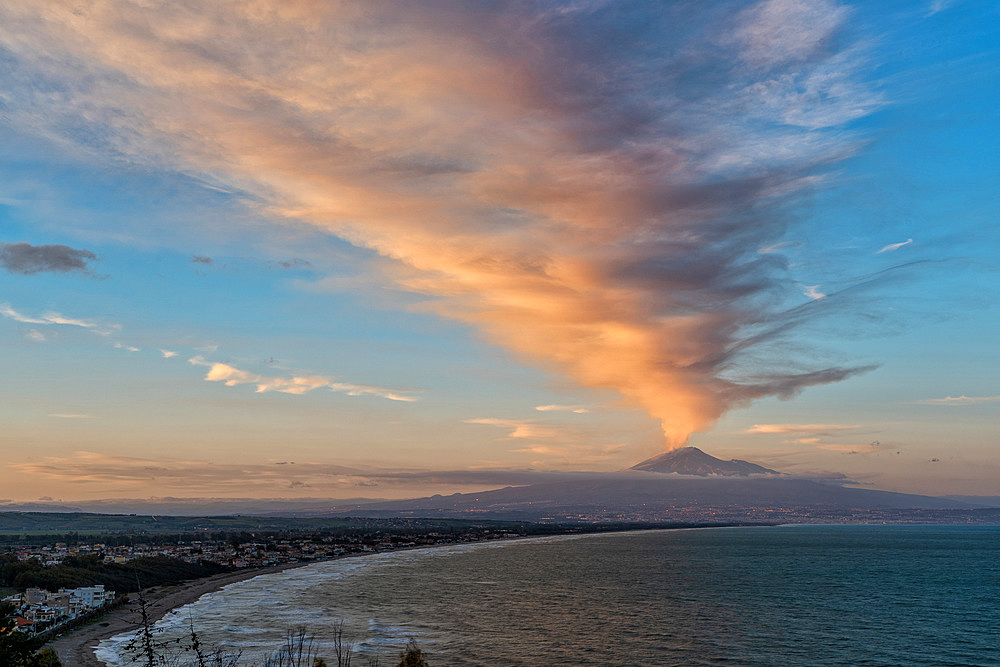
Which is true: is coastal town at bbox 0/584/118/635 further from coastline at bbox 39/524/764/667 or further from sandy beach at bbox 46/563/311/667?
sandy beach at bbox 46/563/311/667

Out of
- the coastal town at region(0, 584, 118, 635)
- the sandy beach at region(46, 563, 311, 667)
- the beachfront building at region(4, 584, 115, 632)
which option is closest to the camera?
the sandy beach at region(46, 563, 311, 667)

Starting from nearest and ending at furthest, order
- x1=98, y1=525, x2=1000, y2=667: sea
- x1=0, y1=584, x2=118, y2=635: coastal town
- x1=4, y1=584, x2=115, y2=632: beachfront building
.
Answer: x1=98, y1=525, x2=1000, y2=667: sea → x1=0, y1=584, x2=118, y2=635: coastal town → x1=4, y1=584, x2=115, y2=632: beachfront building

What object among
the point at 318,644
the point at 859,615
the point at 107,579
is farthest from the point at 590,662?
the point at 107,579

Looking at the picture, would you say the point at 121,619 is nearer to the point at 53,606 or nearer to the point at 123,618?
the point at 123,618

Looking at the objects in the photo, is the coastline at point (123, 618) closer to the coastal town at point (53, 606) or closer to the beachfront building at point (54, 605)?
the coastal town at point (53, 606)

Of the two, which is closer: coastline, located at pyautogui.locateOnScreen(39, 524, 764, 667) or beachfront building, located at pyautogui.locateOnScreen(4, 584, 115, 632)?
coastline, located at pyautogui.locateOnScreen(39, 524, 764, 667)

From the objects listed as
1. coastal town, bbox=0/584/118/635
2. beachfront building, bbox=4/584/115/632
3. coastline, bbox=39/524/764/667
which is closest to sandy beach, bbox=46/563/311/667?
coastline, bbox=39/524/764/667

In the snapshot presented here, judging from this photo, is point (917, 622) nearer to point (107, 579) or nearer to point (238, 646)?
point (238, 646)
